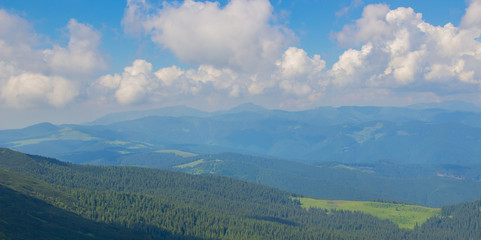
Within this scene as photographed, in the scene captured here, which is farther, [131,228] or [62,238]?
[131,228]

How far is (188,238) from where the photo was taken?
198m

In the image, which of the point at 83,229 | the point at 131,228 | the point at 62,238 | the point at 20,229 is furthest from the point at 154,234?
the point at 20,229

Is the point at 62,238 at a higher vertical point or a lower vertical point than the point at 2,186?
lower

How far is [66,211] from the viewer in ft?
609

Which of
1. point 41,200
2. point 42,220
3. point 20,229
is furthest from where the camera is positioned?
point 41,200

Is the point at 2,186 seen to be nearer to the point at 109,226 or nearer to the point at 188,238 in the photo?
the point at 109,226

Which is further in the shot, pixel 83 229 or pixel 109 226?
pixel 109 226

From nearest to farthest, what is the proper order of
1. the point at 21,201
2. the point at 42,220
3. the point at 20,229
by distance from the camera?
1. the point at 20,229
2. the point at 42,220
3. the point at 21,201

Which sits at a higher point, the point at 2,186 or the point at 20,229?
the point at 2,186

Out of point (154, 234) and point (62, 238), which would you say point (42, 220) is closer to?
point (62, 238)

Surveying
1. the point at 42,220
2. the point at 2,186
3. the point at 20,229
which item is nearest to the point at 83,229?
the point at 42,220

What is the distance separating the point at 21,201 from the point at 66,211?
20407 millimetres

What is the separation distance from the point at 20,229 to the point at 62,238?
15647mm

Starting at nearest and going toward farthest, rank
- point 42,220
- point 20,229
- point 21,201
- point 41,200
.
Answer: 1. point 20,229
2. point 42,220
3. point 21,201
4. point 41,200
